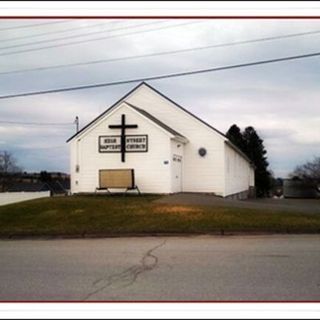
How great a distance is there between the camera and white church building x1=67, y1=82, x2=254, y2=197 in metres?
27.5

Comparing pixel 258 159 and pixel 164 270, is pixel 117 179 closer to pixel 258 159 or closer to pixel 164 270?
pixel 164 270

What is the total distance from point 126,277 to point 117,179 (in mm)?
18882

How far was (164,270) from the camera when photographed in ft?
30.5

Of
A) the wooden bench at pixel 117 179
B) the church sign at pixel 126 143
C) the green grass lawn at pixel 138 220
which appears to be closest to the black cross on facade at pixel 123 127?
the church sign at pixel 126 143

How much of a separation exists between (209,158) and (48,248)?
1891cm

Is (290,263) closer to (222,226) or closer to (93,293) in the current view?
(93,293)

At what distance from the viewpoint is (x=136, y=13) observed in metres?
6.31

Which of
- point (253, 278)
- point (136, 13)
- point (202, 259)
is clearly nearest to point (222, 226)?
point (202, 259)

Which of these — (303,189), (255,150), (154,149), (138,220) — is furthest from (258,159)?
(138,220)

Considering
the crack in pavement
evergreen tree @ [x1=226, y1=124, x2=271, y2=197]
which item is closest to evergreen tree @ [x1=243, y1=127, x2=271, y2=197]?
evergreen tree @ [x1=226, y1=124, x2=271, y2=197]

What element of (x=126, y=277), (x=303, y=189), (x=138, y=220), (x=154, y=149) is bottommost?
(x=126, y=277)

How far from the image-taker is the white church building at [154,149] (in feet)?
90.1

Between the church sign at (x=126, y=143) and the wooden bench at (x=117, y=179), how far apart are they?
1.22 m

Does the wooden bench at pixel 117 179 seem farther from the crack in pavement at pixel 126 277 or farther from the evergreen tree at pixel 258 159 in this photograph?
the evergreen tree at pixel 258 159
